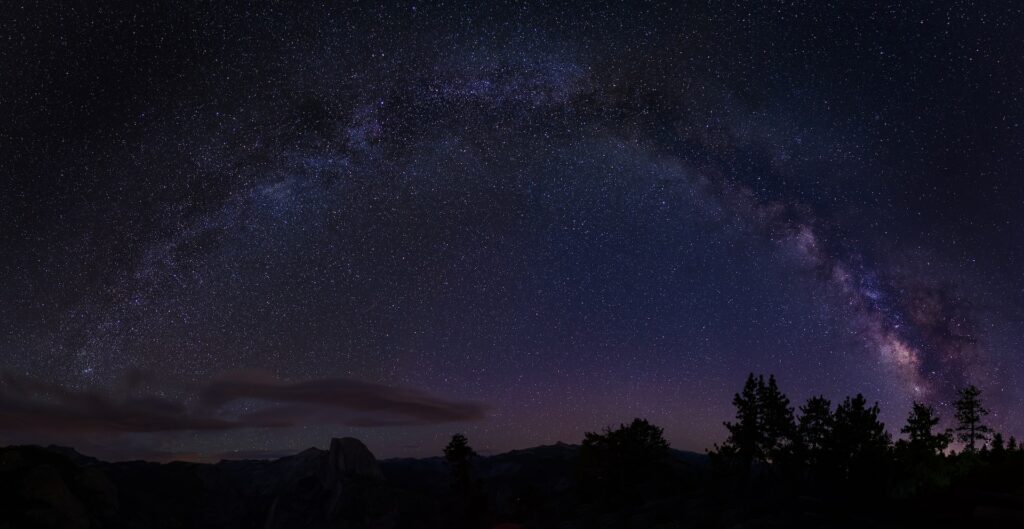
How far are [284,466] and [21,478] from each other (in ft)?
323

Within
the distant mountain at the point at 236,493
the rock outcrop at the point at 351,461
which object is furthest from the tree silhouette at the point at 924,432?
the rock outcrop at the point at 351,461

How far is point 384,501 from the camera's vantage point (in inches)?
5842

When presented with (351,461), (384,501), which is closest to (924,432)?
(384,501)

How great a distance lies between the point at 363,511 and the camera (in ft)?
488

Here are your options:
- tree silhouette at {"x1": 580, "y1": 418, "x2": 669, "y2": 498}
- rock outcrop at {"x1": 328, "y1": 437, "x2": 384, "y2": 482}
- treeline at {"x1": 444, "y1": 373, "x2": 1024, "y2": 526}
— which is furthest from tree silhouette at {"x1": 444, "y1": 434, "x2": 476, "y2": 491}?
rock outcrop at {"x1": 328, "y1": 437, "x2": 384, "y2": 482}

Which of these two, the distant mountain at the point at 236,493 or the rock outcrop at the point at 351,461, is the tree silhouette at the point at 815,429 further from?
the rock outcrop at the point at 351,461

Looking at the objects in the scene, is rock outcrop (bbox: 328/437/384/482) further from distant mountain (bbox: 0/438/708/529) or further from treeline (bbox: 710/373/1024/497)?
treeline (bbox: 710/373/1024/497)

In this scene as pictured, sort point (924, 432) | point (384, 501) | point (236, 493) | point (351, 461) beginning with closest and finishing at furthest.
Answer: point (924, 432), point (384, 501), point (351, 461), point (236, 493)

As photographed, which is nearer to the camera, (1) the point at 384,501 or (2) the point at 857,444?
(2) the point at 857,444

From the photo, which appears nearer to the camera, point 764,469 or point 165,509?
point 764,469

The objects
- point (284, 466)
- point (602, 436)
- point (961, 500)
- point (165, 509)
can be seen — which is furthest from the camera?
point (284, 466)

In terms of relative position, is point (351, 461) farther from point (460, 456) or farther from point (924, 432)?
point (924, 432)

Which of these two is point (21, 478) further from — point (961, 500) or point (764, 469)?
point (961, 500)

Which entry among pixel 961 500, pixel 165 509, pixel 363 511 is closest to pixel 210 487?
pixel 165 509
